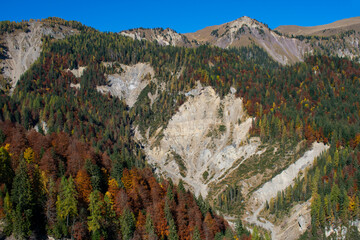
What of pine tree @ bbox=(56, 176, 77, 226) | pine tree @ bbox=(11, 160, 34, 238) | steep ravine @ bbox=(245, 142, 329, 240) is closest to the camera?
pine tree @ bbox=(11, 160, 34, 238)

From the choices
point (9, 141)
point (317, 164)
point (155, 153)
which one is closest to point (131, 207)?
point (9, 141)

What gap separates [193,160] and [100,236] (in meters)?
97.2

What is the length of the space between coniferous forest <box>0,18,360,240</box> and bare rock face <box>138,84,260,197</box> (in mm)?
5945

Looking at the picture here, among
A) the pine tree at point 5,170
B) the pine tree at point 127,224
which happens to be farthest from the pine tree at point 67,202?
the pine tree at point 5,170

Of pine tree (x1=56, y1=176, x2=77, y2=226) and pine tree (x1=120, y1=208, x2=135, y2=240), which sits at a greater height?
pine tree (x1=56, y1=176, x2=77, y2=226)

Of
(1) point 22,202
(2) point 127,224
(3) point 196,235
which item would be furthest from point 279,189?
(1) point 22,202

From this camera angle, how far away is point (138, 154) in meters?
155

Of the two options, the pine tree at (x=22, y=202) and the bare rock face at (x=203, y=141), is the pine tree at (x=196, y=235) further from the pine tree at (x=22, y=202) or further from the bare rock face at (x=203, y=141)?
the bare rock face at (x=203, y=141)

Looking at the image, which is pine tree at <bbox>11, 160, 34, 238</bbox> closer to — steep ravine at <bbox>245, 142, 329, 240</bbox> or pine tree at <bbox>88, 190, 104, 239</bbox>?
pine tree at <bbox>88, 190, 104, 239</bbox>

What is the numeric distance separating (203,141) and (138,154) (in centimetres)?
3213

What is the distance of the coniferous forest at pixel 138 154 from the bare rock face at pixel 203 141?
5945 millimetres

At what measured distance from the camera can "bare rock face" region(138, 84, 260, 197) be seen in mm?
143625

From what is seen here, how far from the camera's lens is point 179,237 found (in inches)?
2800

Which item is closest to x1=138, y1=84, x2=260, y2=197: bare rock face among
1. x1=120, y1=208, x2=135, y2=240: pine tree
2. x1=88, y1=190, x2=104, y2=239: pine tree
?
x1=120, y1=208, x2=135, y2=240: pine tree
